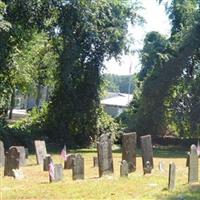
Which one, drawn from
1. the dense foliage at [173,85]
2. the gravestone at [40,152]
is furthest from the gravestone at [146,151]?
the dense foliage at [173,85]

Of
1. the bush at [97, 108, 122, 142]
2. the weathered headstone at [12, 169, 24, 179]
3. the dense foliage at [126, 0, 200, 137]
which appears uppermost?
the dense foliage at [126, 0, 200, 137]

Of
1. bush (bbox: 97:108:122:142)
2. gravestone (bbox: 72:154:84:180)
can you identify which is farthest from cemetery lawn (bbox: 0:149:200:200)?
bush (bbox: 97:108:122:142)

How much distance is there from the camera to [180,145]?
37.7m

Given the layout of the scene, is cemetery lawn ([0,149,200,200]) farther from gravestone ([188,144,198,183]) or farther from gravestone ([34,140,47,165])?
gravestone ([34,140,47,165])

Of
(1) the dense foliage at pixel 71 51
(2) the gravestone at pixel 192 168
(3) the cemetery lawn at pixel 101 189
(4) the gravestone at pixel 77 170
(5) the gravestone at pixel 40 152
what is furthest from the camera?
(1) the dense foliage at pixel 71 51

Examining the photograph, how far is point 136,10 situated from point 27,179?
19.5 meters

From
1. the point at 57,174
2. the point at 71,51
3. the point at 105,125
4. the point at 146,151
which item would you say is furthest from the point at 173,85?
the point at 57,174

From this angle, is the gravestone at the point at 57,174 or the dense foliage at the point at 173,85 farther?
the dense foliage at the point at 173,85

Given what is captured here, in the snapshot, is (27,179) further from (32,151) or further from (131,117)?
(131,117)

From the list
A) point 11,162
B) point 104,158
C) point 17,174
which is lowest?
point 17,174

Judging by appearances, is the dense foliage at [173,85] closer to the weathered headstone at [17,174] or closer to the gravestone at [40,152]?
the gravestone at [40,152]

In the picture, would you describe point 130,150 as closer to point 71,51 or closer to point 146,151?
Result: point 146,151

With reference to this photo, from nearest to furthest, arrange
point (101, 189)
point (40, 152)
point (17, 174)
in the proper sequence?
point (101, 189) < point (17, 174) < point (40, 152)

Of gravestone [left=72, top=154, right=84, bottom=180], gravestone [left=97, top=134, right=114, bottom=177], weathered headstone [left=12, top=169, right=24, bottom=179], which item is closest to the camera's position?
gravestone [left=72, top=154, right=84, bottom=180]
